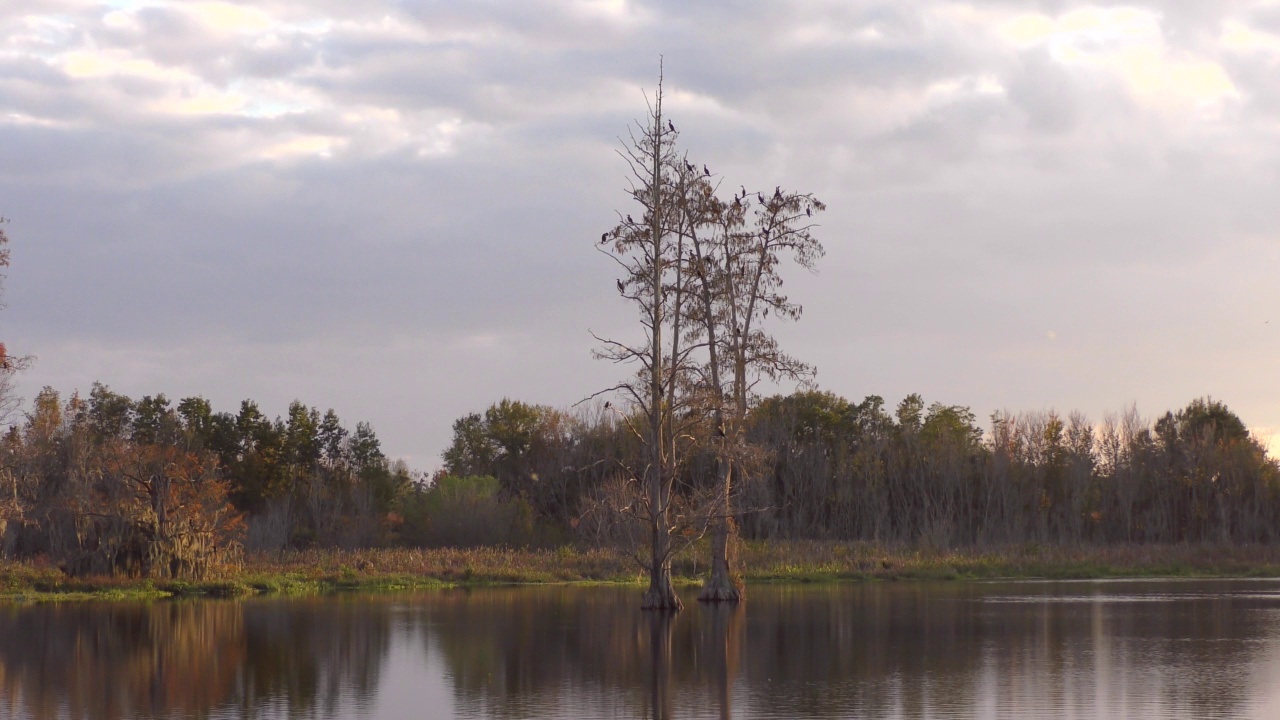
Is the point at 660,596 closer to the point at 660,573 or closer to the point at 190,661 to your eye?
the point at 660,573

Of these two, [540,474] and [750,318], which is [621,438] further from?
[750,318]

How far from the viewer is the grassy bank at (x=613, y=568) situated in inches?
1388

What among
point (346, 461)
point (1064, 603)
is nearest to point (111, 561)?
point (1064, 603)

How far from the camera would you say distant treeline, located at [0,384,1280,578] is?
58.1m

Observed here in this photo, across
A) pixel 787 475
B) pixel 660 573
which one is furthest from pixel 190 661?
pixel 787 475

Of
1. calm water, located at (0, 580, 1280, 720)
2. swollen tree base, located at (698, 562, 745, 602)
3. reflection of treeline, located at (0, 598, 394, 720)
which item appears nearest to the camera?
calm water, located at (0, 580, 1280, 720)

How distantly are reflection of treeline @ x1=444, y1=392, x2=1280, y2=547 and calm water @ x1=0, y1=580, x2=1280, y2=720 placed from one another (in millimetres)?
37011

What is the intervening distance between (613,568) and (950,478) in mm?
31763

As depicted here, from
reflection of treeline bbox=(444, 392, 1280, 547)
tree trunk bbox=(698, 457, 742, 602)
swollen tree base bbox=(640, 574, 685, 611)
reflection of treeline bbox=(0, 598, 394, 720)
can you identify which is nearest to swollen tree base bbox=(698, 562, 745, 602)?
tree trunk bbox=(698, 457, 742, 602)

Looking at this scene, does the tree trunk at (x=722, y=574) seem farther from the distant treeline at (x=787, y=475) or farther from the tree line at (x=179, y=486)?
the distant treeline at (x=787, y=475)

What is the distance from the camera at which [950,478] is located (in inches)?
2761

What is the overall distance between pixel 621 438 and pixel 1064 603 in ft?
130

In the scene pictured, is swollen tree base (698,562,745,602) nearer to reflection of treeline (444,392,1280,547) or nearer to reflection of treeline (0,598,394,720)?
reflection of treeline (0,598,394,720)

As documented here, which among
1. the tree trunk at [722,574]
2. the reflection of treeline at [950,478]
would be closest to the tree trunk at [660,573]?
the tree trunk at [722,574]
